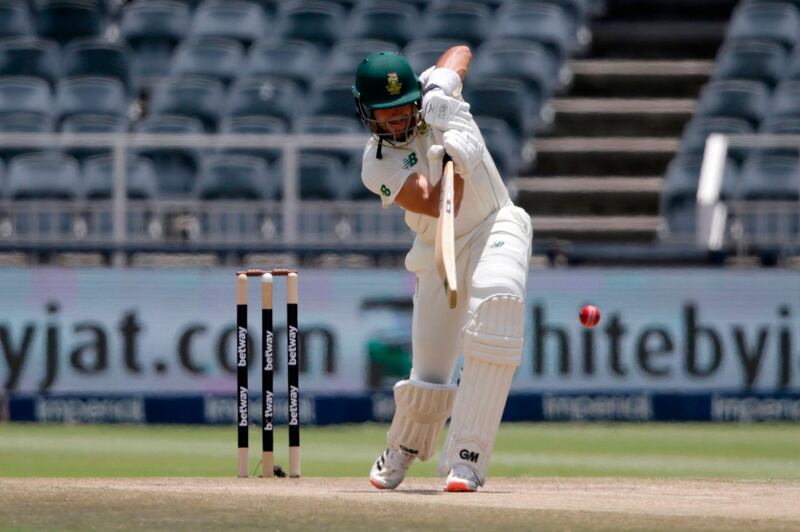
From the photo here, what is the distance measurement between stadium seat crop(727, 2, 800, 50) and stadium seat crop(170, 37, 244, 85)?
15.4 feet

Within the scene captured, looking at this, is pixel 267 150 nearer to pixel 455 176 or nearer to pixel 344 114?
pixel 344 114

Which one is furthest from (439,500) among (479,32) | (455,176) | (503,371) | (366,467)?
(479,32)

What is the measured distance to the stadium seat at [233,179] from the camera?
1484 cm

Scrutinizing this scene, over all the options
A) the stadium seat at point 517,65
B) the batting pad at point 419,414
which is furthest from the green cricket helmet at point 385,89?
the stadium seat at point 517,65

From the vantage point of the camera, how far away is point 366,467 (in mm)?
10266

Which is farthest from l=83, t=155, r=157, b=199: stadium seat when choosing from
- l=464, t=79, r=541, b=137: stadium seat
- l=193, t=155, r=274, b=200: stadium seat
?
l=464, t=79, r=541, b=137: stadium seat

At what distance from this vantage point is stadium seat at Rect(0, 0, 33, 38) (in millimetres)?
18344

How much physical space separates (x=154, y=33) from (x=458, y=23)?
3.00 meters

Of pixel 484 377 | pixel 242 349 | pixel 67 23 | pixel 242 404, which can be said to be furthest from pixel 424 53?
pixel 484 377

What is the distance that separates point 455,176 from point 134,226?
646cm

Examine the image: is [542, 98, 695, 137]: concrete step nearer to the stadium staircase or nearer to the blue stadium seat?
the stadium staircase

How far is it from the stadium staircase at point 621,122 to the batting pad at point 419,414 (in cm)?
829

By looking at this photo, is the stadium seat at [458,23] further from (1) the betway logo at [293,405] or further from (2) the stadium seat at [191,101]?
(1) the betway logo at [293,405]

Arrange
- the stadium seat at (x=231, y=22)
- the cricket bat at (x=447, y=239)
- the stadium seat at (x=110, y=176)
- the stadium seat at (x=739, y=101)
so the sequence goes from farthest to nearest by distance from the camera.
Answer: the stadium seat at (x=231, y=22), the stadium seat at (x=739, y=101), the stadium seat at (x=110, y=176), the cricket bat at (x=447, y=239)
